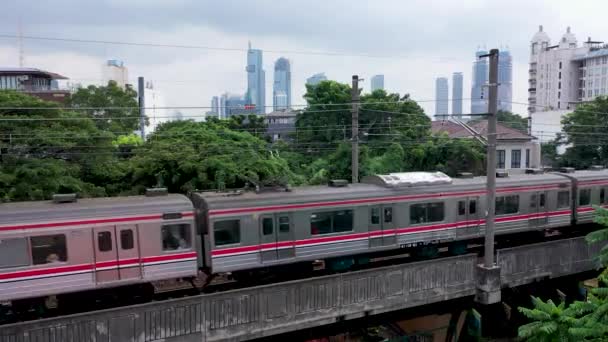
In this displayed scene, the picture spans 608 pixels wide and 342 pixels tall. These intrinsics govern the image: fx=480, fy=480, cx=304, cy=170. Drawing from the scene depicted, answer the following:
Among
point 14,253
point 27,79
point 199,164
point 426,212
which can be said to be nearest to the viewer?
point 14,253

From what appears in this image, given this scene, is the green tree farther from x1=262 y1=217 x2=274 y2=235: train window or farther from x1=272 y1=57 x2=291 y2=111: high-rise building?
x1=272 y1=57 x2=291 y2=111: high-rise building

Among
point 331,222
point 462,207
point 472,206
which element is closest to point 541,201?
point 472,206

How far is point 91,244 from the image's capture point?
11391 mm

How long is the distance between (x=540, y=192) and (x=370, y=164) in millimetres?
11165

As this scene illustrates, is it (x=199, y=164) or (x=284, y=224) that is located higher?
(x=199, y=164)

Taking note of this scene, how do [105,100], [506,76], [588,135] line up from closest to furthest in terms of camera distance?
[105,100] → [588,135] → [506,76]

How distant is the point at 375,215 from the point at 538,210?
798cm

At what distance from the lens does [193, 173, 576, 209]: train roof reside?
13.3 metres

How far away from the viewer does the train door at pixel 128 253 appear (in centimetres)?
1169

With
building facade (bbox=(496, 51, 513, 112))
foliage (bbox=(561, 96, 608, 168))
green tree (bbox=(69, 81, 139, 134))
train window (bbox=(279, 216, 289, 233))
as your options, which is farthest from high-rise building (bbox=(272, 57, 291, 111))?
train window (bbox=(279, 216, 289, 233))

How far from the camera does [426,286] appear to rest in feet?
43.8

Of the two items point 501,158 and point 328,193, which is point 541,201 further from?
point 501,158

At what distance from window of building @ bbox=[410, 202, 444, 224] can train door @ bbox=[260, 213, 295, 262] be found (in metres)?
4.58

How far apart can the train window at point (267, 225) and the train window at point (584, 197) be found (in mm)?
14191
